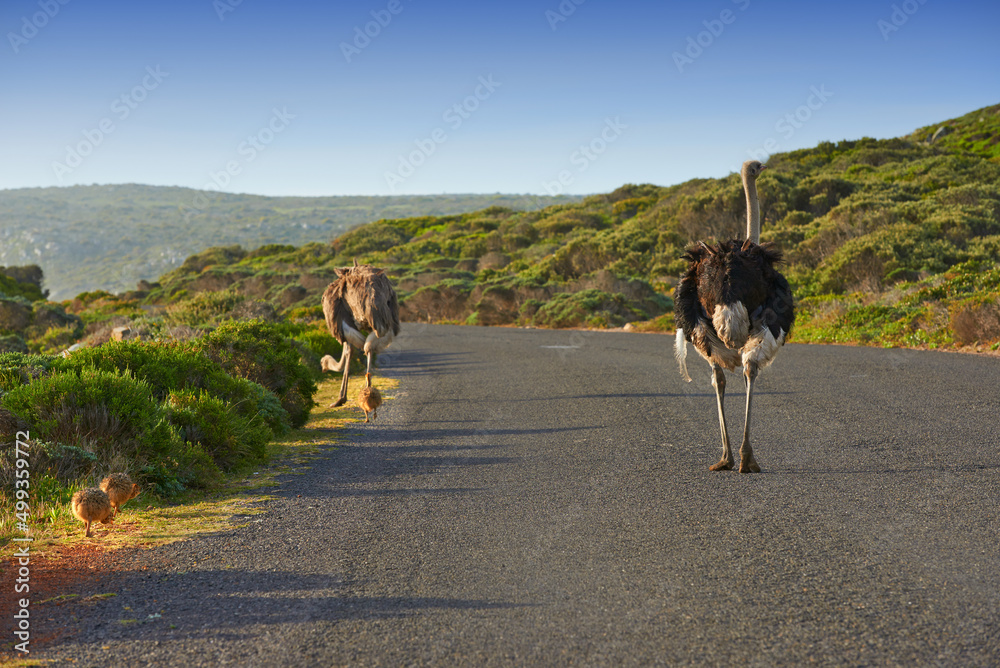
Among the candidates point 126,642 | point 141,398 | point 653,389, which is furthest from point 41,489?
point 653,389

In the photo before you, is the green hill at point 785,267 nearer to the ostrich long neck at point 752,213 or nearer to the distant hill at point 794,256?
the distant hill at point 794,256

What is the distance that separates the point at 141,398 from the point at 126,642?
3.97 meters

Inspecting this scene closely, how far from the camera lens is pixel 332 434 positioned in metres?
9.55

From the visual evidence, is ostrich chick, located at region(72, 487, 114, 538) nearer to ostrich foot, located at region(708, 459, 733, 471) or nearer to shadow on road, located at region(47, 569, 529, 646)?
shadow on road, located at region(47, 569, 529, 646)

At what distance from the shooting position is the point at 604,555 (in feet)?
15.8

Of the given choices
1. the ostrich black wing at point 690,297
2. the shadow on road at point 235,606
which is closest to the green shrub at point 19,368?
the shadow on road at point 235,606

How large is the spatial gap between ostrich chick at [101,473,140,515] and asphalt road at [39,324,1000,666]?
0.75m

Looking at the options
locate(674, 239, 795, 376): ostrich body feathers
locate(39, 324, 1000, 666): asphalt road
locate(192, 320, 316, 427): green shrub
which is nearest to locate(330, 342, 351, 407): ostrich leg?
locate(192, 320, 316, 427): green shrub

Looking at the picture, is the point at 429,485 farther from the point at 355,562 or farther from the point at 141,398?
the point at 141,398

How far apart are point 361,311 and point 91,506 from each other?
6.21 meters

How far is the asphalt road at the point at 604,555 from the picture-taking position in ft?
11.8

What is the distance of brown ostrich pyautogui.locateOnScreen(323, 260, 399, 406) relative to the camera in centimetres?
1113

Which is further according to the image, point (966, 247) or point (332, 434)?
point (966, 247)

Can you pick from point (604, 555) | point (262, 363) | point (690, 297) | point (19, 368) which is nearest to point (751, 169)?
point (690, 297)
